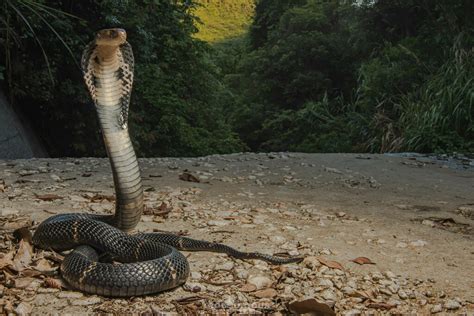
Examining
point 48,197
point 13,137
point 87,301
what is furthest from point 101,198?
point 13,137

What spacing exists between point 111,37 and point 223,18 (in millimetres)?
30181

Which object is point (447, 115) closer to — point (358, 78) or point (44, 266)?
point (358, 78)

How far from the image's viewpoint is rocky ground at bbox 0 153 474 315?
7.65ft

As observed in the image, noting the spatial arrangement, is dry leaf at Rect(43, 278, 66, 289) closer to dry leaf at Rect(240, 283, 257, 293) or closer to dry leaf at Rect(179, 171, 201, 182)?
dry leaf at Rect(240, 283, 257, 293)

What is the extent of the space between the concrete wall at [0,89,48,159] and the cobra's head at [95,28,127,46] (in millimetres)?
5068

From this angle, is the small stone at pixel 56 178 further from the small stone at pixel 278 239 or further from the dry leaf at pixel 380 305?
the dry leaf at pixel 380 305

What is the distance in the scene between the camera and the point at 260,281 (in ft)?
8.34

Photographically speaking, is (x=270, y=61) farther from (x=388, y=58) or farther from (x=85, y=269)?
(x=85, y=269)

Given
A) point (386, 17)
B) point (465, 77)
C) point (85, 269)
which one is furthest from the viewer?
point (386, 17)

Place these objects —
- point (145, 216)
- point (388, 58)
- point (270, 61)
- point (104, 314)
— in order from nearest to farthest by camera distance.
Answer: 1. point (104, 314)
2. point (145, 216)
3. point (388, 58)
4. point (270, 61)

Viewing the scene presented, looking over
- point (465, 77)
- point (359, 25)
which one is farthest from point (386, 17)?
point (465, 77)

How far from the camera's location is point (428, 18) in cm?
1317

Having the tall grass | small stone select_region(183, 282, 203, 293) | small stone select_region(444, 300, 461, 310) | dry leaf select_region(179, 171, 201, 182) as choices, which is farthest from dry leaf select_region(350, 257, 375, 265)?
the tall grass

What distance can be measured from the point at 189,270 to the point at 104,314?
55 centimetres
